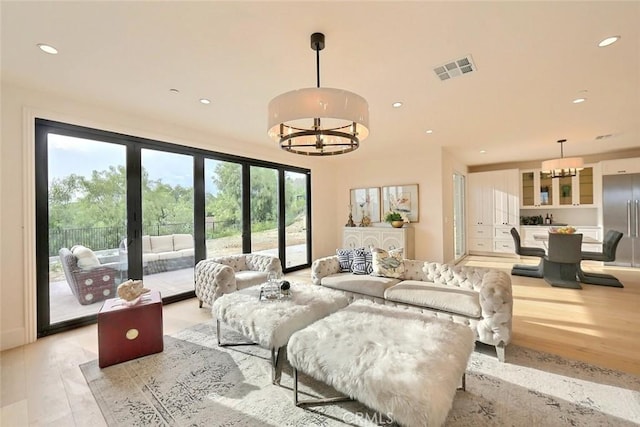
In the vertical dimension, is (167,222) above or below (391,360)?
above

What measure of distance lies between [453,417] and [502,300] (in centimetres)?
112

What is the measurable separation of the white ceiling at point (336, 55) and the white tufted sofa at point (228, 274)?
6.81ft

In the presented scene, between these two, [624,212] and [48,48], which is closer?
[48,48]

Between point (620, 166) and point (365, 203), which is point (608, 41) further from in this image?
point (620, 166)

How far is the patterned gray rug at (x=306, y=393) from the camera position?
1785 mm

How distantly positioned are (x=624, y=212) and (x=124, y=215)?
31.0 ft

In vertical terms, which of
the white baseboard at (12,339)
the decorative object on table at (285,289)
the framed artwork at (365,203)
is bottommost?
the white baseboard at (12,339)

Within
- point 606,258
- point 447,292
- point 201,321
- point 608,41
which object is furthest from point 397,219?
point 201,321

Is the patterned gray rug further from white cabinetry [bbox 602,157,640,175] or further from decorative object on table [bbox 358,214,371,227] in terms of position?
white cabinetry [bbox 602,157,640,175]

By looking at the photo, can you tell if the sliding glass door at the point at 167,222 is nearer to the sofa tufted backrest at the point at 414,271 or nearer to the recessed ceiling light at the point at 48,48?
the recessed ceiling light at the point at 48,48

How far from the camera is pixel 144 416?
6.04 feet

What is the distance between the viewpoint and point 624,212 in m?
5.90

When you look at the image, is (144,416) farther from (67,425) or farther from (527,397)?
(527,397)

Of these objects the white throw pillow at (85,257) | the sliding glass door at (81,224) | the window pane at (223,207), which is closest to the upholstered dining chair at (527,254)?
the window pane at (223,207)
